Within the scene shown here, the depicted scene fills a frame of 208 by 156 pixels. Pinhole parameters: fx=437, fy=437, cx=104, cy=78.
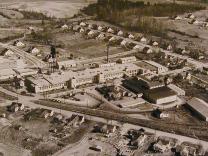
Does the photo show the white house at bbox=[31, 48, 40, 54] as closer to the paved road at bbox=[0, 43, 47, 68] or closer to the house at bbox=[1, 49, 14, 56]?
the paved road at bbox=[0, 43, 47, 68]

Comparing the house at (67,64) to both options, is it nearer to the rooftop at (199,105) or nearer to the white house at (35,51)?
the white house at (35,51)

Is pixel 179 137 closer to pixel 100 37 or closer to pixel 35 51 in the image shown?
pixel 35 51

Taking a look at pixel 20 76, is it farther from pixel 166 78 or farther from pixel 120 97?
pixel 166 78

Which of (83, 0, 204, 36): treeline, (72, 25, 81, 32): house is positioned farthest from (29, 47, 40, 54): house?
(83, 0, 204, 36): treeline

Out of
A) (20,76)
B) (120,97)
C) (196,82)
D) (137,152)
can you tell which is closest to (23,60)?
(20,76)

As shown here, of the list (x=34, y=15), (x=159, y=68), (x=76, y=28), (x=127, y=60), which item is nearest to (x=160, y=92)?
(x=159, y=68)
